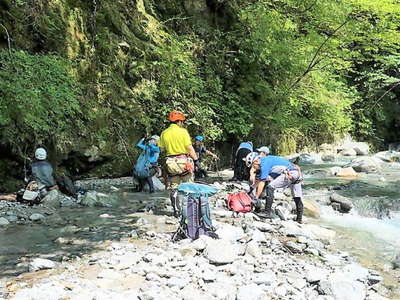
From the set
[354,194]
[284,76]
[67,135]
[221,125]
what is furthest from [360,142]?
[67,135]

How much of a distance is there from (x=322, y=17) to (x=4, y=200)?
11.6 metres

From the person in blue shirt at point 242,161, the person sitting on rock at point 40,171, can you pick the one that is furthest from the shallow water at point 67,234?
the person in blue shirt at point 242,161

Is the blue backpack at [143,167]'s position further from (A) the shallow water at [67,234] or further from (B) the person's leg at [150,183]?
(A) the shallow water at [67,234]

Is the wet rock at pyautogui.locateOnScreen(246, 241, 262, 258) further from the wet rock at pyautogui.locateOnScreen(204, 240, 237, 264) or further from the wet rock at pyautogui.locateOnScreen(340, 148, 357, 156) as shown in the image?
the wet rock at pyautogui.locateOnScreen(340, 148, 357, 156)

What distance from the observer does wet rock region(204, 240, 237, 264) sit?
522 cm

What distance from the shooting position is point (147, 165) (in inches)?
408

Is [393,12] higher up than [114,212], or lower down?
higher up

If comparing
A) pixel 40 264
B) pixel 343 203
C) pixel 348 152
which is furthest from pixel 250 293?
pixel 348 152

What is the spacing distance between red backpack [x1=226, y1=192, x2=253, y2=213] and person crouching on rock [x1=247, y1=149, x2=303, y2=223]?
192 millimetres

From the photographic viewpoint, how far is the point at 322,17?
15.4 metres

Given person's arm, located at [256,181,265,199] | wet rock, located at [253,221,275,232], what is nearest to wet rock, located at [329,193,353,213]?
person's arm, located at [256,181,265,199]

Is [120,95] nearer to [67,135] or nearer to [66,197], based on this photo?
[67,135]

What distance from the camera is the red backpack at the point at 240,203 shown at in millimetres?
8258

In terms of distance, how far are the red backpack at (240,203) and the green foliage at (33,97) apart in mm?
3934
